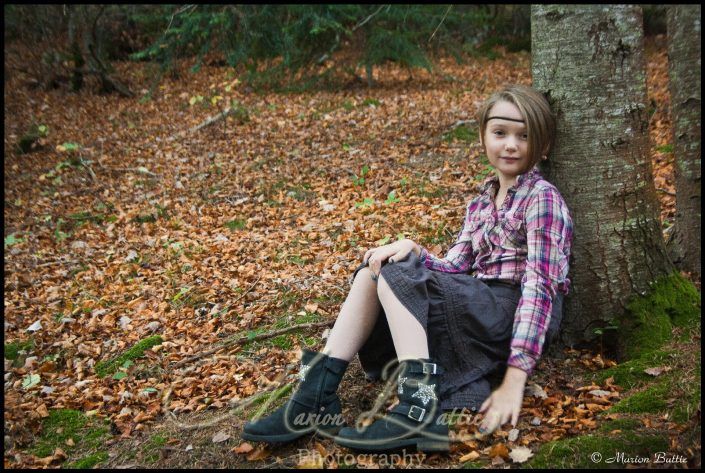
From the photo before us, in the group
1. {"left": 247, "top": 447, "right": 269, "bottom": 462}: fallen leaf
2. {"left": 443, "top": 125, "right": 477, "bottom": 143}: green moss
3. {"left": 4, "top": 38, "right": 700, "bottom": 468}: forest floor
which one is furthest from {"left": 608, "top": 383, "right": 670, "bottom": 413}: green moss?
{"left": 443, "top": 125, "right": 477, "bottom": 143}: green moss

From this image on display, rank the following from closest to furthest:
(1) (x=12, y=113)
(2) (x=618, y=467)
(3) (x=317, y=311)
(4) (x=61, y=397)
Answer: (2) (x=618, y=467) < (4) (x=61, y=397) < (3) (x=317, y=311) < (1) (x=12, y=113)

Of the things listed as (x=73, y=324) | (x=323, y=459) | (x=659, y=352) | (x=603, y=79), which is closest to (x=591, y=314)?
(x=659, y=352)

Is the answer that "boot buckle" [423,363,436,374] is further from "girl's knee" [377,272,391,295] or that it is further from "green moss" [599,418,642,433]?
"green moss" [599,418,642,433]

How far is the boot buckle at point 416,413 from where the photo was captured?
2.41 metres

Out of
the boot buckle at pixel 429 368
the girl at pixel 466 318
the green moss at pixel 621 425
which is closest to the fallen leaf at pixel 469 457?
the girl at pixel 466 318

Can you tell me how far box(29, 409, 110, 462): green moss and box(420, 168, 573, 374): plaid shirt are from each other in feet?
6.63

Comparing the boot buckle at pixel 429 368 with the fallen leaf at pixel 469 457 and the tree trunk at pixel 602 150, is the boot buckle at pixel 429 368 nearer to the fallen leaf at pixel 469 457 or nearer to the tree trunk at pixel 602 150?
the fallen leaf at pixel 469 457

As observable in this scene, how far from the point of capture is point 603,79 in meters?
2.85

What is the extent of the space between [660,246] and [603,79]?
94 centimetres

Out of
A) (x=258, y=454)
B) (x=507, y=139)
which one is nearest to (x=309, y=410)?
(x=258, y=454)

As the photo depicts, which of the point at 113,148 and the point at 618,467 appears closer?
the point at 618,467

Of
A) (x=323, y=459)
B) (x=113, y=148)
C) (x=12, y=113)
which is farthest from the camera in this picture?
(x=12, y=113)

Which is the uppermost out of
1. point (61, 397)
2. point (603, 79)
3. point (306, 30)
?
point (306, 30)

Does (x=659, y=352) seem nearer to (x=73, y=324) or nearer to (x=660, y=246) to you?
(x=660, y=246)
